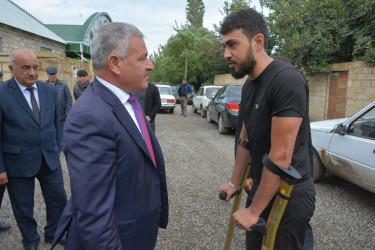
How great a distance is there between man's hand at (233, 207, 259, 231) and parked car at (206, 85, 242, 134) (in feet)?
23.4

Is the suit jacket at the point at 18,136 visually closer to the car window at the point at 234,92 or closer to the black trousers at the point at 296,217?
the black trousers at the point at 296,217

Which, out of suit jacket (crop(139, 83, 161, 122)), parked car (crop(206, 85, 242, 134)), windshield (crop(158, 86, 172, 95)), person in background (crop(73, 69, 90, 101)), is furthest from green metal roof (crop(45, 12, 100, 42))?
suit jacket (crop(139, 83, 161, 122))

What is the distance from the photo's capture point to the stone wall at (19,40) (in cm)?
1542

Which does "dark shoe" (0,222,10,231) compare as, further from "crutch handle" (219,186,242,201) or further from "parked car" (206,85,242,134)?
"parked car" (206,85,242,134)

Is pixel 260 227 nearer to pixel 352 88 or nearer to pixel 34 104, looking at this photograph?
pixel 34 104

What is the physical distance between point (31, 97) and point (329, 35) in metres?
11.9

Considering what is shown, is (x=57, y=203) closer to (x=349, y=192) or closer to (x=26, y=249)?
(x=26, y=249)

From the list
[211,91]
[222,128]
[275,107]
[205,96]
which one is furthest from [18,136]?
[211,91]

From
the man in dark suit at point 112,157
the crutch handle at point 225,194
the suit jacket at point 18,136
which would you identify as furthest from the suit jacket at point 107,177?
the suit jacket at point 18,136

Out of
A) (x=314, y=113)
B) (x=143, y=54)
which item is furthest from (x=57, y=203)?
(x=314, y=113)

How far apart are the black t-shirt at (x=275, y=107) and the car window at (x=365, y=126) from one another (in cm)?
273

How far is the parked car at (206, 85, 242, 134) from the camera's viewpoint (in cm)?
884

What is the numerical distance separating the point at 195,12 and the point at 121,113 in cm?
6394

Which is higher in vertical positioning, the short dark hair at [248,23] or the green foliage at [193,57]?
the green foliage at [193,57]
